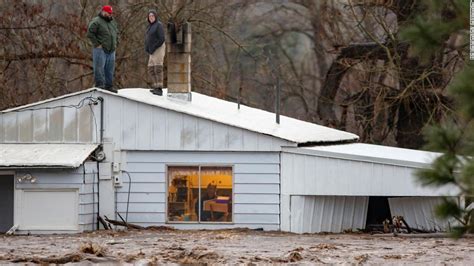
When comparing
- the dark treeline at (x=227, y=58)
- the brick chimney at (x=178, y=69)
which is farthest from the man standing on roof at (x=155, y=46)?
the dark treeline at (x=227, y=58)

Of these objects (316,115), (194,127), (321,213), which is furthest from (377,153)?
(316,115)

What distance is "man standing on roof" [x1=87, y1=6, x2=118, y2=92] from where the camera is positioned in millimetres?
27219

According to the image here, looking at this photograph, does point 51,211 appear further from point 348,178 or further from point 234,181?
point 348,178

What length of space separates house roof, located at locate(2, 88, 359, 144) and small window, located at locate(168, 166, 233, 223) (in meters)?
1.23

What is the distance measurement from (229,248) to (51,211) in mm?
5507

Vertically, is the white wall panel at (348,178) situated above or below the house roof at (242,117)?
below

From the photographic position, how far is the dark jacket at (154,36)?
2866 centimetres

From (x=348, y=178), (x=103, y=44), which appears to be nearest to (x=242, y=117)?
(x=103, y=44)

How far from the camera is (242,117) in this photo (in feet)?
97.2

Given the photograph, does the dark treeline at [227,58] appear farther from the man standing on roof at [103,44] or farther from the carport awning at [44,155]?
the carport awning at [44,155]

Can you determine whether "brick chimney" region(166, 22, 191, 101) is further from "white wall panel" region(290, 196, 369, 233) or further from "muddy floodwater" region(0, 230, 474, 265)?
"white wall panel" region(290, 196, 369, 233)

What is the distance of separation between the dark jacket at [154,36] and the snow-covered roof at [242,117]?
3.78 ft

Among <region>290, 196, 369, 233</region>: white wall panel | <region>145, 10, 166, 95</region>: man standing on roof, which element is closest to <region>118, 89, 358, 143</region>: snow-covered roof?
<region>145, 10, 166, 95</region>: man standing on roof

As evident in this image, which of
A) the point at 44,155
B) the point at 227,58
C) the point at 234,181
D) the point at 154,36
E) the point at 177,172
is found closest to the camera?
the point at 44,155
